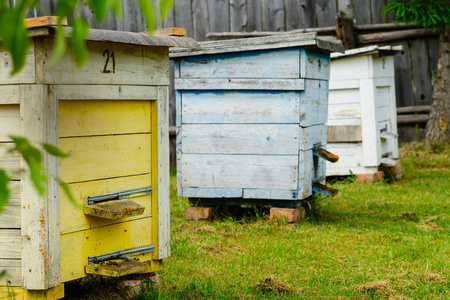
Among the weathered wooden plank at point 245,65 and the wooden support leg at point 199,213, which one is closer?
the weathered wooden plank at point 245,65

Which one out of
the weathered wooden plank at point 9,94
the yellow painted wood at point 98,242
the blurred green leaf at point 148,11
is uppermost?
the weathered wooden plank at point 9,94

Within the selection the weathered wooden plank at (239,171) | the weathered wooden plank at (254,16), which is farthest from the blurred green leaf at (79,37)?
the weathered wooden plank at (254,16)

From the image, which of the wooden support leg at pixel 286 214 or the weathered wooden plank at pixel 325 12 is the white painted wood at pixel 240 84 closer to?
the wooden support leg at pixel 286 214

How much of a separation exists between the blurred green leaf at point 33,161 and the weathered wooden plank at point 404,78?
8.50 metres

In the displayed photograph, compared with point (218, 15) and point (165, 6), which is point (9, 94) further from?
point (218, 15)

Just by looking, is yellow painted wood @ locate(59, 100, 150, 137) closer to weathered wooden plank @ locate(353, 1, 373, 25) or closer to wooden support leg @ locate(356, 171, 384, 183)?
wooden support leg @ locate(356, 171, 384, 183)

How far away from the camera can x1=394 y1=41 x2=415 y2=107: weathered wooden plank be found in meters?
8.73

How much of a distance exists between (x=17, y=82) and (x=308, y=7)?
6.89 meters

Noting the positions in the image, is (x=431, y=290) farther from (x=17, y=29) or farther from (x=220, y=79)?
(x=17, y=29)

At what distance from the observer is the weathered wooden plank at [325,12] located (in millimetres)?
8785

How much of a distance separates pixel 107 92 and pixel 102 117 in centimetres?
14

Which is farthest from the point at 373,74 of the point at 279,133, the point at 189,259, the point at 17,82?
the point at 17,82

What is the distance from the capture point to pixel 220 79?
5.25m

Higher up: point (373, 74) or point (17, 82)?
point (373, 74)
